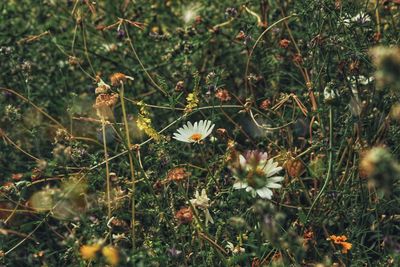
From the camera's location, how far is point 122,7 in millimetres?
3064

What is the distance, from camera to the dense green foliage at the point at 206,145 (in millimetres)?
1859

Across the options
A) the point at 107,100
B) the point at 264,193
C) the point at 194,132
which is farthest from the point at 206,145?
the point at 264,193

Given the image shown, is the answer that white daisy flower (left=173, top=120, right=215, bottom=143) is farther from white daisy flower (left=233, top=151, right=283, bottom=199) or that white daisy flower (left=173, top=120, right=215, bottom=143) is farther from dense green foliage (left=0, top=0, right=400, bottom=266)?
white daisy flower (left=233, top=151, right=283, bottom=199)

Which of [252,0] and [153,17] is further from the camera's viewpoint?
[153,17]

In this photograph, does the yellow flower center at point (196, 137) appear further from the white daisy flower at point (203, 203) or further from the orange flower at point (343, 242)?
the orange flower at point (343, 242)

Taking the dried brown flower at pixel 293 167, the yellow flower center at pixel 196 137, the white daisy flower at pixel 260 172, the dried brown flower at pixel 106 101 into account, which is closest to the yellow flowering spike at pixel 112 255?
the white daisy flower at pixel 260 172

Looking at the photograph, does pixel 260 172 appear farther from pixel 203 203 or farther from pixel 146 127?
pixel 146 127

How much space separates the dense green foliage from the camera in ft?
6.10

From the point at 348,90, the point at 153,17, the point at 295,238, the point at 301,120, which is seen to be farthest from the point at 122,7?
the point at 295,238

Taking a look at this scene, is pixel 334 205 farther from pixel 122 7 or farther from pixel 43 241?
pixel 122 7

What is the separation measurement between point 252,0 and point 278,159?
798 mm

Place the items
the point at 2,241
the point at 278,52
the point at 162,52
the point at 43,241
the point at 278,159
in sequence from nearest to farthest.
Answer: the point at 2,241
the point at 278,159
the point at 43,241
the point at 278,52
the point at 162,52

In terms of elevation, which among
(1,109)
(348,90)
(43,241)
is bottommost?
(43,241)

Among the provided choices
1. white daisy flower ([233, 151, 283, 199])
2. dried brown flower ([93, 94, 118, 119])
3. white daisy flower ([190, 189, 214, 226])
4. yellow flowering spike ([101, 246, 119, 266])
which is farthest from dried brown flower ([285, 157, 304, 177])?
yellow flowering spike ([101, 246, 119, 266])
